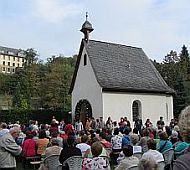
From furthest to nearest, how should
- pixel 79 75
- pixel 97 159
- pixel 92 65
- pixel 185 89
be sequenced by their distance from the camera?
pixel 185 89 < pixel 79 75 < pixel 92 65 < pixel 97 159

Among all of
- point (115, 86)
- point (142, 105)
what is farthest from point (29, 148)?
point (142, 105)

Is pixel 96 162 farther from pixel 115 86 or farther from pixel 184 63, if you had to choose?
pixel 184 63

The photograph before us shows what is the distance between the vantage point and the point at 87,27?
33.4 m

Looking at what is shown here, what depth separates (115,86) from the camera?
98.7 ft

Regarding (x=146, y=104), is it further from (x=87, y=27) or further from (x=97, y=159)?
(x=97, y=159)

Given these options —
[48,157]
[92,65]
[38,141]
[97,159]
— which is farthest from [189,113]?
[92,65]

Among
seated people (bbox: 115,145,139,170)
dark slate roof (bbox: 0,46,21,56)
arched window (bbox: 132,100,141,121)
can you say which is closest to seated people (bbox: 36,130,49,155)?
seated people (bbox: 115,145,139,170)

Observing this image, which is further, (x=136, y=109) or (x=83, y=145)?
(x=136, y=109)

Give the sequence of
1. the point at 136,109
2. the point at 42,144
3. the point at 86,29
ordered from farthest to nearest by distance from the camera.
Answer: the point at 86,29, the point at 136,109, the point at 42,144

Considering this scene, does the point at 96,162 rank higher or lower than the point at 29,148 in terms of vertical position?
higher

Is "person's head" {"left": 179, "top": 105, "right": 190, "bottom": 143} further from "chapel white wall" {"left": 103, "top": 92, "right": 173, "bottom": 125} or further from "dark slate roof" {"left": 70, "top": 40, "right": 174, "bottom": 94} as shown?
"chapel white wall" {"left": 103, "top": 92, "right": 173, "bottom": 125}

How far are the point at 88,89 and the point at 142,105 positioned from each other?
4979 millimetres

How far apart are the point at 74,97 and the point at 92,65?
4.43 metres

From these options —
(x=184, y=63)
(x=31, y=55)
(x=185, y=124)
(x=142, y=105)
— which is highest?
(x=31, y=55)
